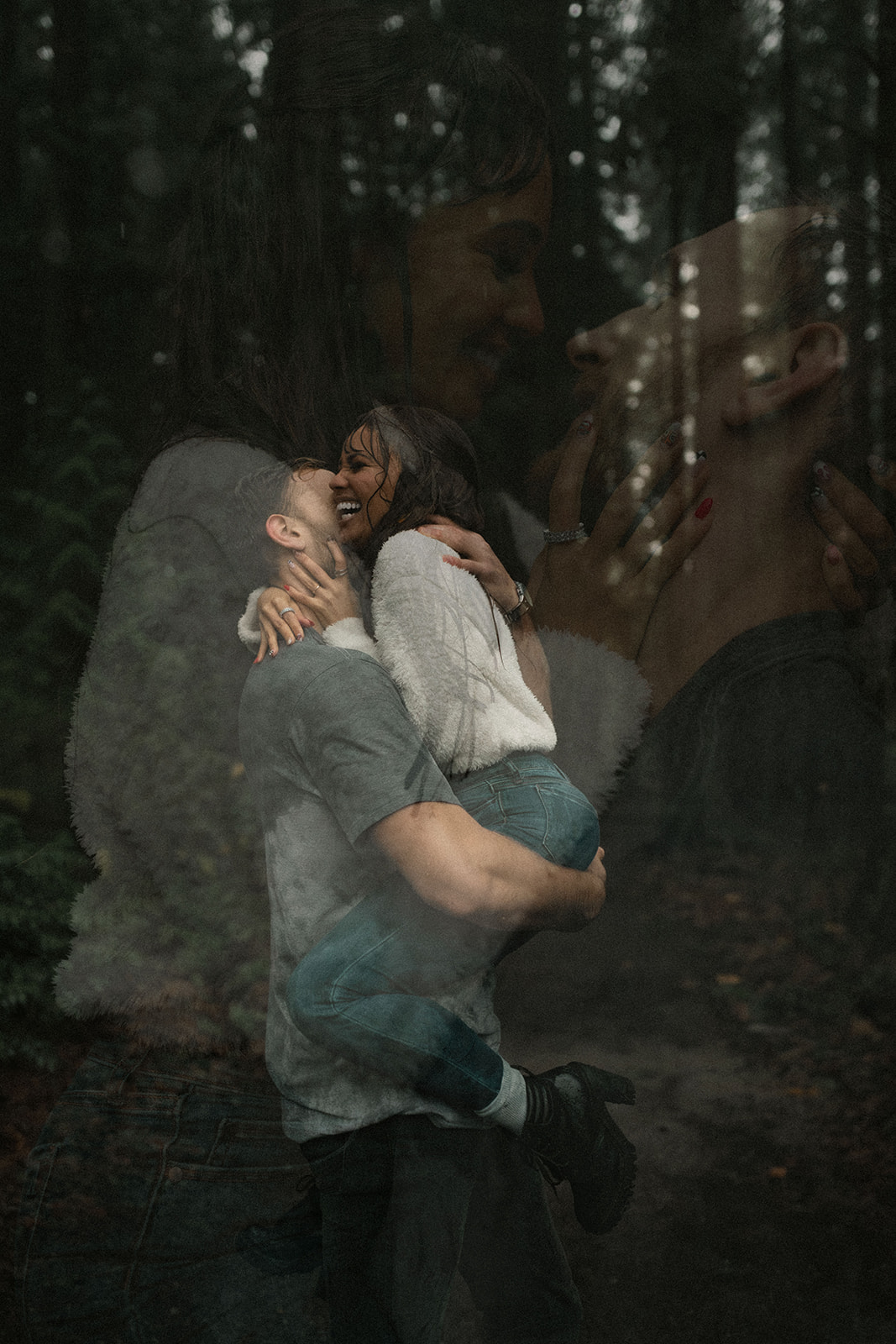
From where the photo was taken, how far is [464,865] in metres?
2.16

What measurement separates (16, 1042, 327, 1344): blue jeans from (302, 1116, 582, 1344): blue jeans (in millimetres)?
90

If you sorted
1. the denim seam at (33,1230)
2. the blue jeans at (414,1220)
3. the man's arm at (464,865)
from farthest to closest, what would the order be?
the denim seam at (33,1230) < the blue jeans at (414,1220) < the man's arm at (464,865)

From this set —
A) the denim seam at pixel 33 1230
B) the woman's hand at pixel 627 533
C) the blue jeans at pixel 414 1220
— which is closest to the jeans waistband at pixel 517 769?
the woman's hand at pixel 627 533

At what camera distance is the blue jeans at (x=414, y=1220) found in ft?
7.36

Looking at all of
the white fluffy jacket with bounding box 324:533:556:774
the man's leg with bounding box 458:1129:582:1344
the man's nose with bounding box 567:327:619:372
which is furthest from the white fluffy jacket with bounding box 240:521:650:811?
the man's leg with bounding box 458:1129:582:1344

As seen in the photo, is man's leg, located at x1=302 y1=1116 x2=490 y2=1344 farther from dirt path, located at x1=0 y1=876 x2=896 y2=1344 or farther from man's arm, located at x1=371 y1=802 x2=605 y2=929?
man's arm, located at x1=371 y1=802 x2=605 y2=929

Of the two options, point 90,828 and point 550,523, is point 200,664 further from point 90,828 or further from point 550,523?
point 550,523

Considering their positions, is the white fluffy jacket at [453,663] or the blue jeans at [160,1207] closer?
the white fluffy jacket at [453,663]

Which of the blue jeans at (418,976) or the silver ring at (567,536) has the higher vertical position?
the silver ring at (567,536)

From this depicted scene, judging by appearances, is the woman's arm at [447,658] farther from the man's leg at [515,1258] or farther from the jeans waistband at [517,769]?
the man's leg at [515,1258]

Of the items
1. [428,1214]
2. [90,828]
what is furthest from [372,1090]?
[90,828]

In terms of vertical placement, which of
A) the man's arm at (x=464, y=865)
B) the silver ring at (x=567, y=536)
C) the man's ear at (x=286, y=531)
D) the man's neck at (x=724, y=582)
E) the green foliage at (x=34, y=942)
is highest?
the man's ear at (x=286, y=531)

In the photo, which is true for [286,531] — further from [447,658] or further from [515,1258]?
[515,1258]

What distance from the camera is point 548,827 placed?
2.24 meters
